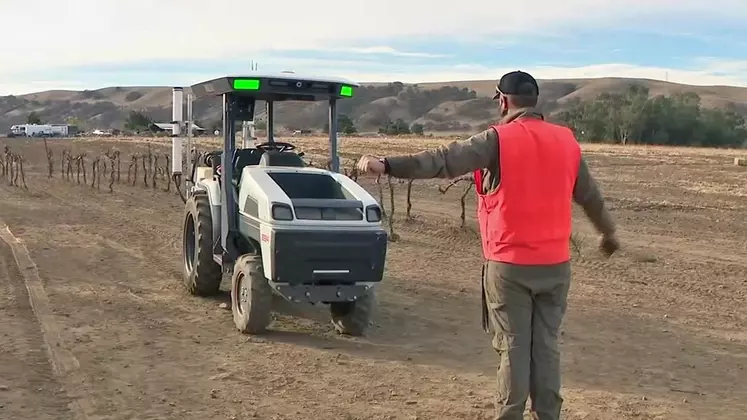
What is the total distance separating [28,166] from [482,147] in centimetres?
2873

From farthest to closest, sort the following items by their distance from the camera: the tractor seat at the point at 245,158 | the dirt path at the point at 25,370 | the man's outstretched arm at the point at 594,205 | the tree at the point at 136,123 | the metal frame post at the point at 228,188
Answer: the tree at the point at 136,123 → the tractor seat at the point at 245,158 → the metal frame post at the point at 228,188 → the dirt path at the point at 25,370 → the man's outstretched arm at the point at 594,205

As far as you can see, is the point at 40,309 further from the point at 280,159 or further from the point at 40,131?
the point at 40,131

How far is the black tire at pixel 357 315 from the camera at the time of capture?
8125mm

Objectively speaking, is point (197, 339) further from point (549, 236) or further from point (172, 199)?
point (172, 199)

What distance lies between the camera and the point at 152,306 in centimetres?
920

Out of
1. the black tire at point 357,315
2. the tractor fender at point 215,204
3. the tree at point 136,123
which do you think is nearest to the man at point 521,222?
the black tire at point 357,315

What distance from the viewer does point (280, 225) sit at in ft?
24.9

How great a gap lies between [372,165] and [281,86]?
4.21 metres

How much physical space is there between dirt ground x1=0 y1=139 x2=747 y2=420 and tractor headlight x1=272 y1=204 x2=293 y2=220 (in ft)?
3.61

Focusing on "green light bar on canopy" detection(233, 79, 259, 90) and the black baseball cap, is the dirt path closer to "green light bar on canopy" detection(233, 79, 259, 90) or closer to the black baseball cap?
"green light bar on canopy" detection(233, 79, 259, 90)

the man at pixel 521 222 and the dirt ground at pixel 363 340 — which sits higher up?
the man at pixel 521 222

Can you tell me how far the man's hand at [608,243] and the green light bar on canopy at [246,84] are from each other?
4.03 meters

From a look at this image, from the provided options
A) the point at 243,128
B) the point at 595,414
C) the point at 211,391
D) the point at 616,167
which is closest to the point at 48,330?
the point at 211,391

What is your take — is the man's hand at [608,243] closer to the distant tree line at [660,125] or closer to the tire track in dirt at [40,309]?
the tire track in dirt at [40,309]
